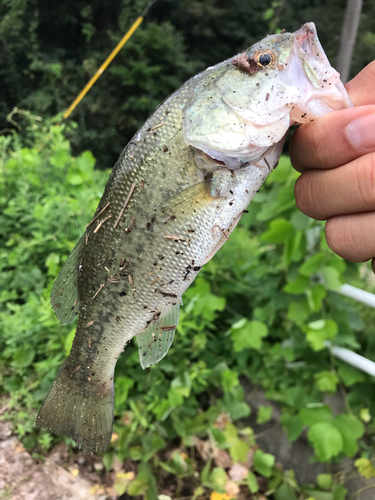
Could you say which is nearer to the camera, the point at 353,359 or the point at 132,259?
the point at 132,259

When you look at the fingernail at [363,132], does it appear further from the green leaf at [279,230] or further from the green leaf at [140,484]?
the green leaf at [140,484]

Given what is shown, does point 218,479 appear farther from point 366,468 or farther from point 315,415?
point 366,468

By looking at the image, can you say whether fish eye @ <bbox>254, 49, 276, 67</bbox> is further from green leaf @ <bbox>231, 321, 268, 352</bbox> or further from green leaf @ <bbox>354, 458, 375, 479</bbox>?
green leaf @ <bbox>354, 458, 375, 479</bbox>

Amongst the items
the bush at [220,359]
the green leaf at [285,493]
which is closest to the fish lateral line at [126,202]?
the bush at [220,359]

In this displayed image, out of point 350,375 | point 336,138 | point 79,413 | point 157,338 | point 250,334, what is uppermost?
point 336,138

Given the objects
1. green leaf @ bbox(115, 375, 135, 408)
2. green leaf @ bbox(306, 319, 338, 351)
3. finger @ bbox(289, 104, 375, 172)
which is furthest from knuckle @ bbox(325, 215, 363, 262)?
green leaf @ bbox(115, 375, 135, 408)

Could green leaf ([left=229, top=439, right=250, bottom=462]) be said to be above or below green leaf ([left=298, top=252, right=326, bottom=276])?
below

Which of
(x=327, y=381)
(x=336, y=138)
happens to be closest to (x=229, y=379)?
(x=327, y=381)
